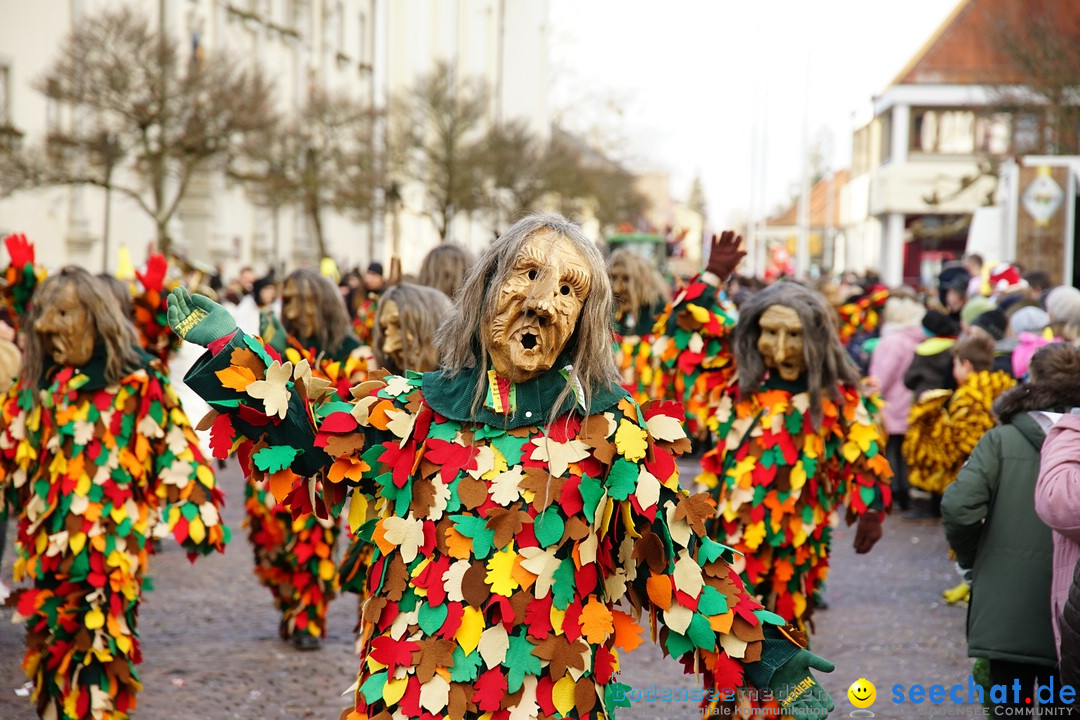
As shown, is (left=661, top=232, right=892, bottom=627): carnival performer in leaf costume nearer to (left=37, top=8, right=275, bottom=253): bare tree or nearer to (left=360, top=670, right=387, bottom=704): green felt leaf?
(left=360, top=670, right=387, bottom=704): green felt leaf

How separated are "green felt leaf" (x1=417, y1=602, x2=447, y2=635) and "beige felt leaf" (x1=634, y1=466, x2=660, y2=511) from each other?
1.69ft

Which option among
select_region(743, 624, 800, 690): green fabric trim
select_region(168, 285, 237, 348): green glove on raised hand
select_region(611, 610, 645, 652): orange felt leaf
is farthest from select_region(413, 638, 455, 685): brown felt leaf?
select_region(168, 285, 237, 348): green glove on raised hand

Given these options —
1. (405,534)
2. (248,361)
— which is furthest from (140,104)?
(405,534)

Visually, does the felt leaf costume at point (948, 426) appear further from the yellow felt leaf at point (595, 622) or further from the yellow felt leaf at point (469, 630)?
the yellow felt leaf at point (469, 630)

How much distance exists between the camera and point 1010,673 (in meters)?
4.98

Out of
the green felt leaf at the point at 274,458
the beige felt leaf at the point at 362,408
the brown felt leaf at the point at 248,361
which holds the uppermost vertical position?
the brown felt leaf at the point at 248,361

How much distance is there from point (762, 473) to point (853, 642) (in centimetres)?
216

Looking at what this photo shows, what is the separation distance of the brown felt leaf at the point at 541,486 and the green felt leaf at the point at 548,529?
0.03m

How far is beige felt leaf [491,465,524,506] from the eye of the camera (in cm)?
329

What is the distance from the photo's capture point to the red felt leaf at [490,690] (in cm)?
320

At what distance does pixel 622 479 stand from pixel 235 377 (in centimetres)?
92

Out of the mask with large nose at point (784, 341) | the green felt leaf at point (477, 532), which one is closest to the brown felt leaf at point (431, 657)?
the green felt leaf at point (477, 532)

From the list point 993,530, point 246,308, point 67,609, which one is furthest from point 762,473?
point 246,308

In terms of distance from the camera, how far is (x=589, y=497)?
10.9ft
